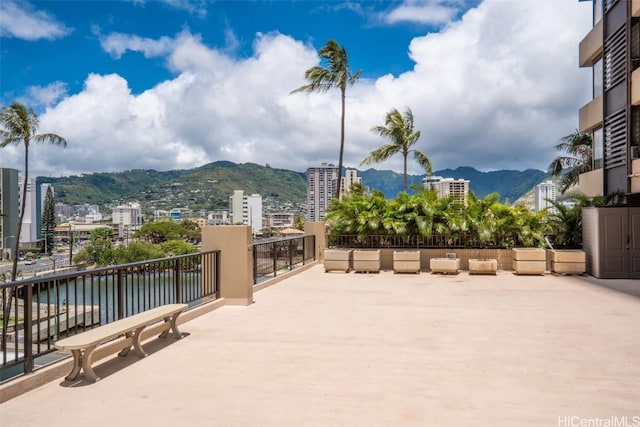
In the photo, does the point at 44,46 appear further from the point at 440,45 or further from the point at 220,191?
the point at 220,191

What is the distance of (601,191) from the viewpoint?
1422cm

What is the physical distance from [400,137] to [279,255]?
46.6ft

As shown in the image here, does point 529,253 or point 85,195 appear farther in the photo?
point 85,195

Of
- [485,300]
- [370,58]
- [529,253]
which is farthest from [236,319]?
[370,58]

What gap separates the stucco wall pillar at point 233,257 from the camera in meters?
7.37

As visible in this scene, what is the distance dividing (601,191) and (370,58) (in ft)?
39.5

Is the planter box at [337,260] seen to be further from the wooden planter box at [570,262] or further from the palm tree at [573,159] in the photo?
the palm tree at [573,159]

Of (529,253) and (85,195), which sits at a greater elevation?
(85,195)

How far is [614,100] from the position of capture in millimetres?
13109

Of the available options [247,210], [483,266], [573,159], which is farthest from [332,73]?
[247,210]

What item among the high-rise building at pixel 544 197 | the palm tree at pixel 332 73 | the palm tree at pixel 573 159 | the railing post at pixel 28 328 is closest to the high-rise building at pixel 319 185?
the high-rise building at pixel 544 197

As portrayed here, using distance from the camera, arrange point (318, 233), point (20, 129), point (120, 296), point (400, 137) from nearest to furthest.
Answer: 1. point (120, 296)
2. point (318, 233)
3. point (400, 137)
4. point (20, 129)

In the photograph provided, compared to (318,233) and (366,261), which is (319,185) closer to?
(318,233)

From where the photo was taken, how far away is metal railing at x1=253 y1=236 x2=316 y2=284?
9703mm
